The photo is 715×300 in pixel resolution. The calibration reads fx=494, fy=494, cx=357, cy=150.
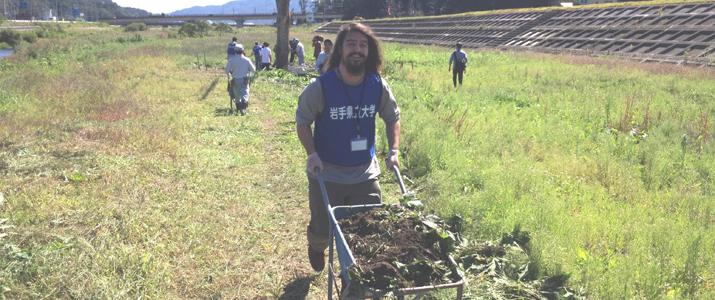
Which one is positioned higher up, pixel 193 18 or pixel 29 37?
pixel 193 18

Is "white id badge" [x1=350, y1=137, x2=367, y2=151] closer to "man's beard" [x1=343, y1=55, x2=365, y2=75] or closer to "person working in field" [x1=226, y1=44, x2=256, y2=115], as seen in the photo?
"man's beard" [x1=343, y1=55, x2=365, y2=75]

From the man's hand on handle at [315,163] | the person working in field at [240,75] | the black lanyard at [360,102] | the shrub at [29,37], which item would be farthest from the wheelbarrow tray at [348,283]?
the shrub at [29,37]

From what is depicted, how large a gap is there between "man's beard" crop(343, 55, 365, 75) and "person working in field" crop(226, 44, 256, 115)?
9333 millimetres

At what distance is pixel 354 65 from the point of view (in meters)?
3.61

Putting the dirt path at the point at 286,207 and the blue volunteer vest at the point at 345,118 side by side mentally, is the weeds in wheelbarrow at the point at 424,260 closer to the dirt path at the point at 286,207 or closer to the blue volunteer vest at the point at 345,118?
the blue volunteer vest at the point at 345,118

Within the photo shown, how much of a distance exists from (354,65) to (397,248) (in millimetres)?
1388

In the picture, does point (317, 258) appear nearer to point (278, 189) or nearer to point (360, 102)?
point (360, 102)

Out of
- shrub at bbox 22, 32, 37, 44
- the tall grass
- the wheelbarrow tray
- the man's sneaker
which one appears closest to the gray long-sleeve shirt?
the wheelbarrow tray

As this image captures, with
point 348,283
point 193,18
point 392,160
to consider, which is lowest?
point 348,283

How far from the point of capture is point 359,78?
12.4 feet

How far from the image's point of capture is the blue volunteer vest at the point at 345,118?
3.75 m

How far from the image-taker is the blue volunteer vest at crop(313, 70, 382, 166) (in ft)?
12.3

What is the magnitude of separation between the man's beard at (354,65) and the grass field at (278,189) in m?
2.06

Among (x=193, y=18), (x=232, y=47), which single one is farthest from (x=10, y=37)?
(x=193, y=18)
